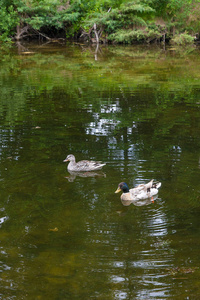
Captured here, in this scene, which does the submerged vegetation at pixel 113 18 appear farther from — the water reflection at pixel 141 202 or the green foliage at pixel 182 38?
the water reflection at pixel 141 202

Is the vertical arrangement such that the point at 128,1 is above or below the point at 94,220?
above

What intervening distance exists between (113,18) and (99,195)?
31.6 m

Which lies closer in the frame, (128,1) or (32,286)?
(32,286)

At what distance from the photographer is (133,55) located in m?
30.5

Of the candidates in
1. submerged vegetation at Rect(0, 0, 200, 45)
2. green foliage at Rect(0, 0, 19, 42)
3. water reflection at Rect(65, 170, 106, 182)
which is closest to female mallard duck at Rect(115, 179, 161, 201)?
water reflection at Rect(65, 170, 106, 182)

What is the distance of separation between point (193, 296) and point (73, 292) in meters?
1.55

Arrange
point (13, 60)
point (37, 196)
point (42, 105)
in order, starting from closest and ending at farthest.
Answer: point (37, 196), point (42, 105), point (13, 60)

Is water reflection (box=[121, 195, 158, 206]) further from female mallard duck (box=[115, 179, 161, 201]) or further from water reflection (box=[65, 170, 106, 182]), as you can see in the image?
water reflection (box=[65, 170, 106, 182])

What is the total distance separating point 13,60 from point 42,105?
13.4 m

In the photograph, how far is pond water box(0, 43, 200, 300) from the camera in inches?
224

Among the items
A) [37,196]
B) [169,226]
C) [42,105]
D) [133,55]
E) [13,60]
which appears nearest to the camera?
[169,226]

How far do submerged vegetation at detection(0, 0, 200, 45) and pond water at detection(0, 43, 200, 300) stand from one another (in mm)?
19193

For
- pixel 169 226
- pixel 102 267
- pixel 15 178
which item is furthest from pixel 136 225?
pixel 15 178

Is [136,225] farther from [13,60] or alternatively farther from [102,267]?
[13,60]
